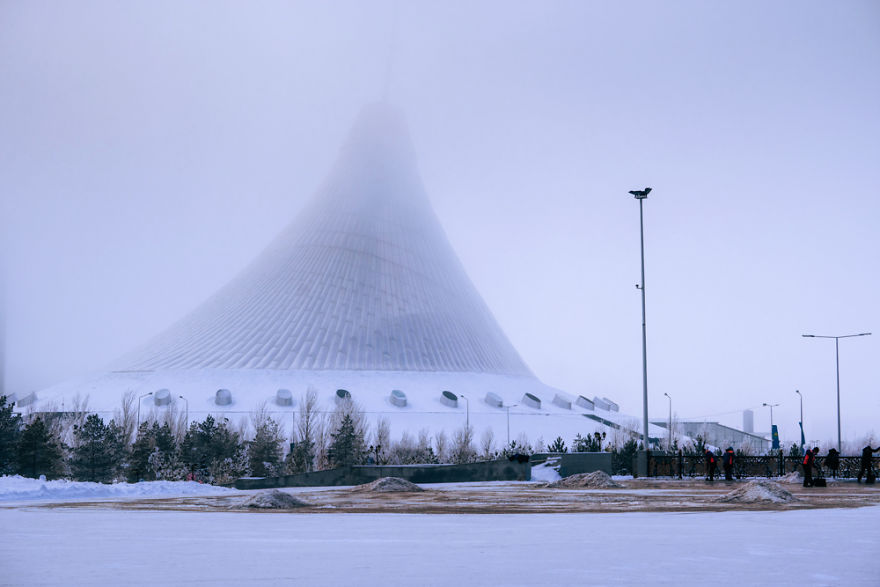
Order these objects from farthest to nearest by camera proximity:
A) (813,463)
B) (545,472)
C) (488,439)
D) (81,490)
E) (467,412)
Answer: (467,412) < (488,439) < (545,472) < (813,463) < (81,490)

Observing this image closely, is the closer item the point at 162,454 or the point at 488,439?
the point at 162,454

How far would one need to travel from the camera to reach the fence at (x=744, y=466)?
32.8m

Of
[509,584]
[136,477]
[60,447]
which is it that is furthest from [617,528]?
[60,447]

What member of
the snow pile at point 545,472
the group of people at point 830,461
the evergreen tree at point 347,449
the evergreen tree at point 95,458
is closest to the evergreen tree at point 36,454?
the evergreen tree at point 95,458

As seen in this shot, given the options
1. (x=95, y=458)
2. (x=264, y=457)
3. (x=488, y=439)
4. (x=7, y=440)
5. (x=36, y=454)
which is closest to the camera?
(x=7, y=440)

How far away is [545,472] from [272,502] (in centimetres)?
1939

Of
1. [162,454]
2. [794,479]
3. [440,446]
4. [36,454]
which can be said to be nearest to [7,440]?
[36,454]

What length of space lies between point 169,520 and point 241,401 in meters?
50.2

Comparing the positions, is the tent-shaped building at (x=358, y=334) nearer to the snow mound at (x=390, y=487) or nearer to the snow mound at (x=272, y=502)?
the snow mound at (x=390, y=487)

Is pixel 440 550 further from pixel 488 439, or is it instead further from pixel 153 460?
pixel 488 439

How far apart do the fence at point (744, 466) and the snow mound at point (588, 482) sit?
7.06 meters

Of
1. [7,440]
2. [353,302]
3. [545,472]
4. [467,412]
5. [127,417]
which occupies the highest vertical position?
[353,302]

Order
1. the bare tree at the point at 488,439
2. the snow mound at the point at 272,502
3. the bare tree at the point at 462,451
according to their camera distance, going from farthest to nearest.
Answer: the bare tree at the point at 488,439 < the bare tree at the point at 462,451 < the snow mound at the point at 272,502

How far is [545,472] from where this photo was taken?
33.8m
